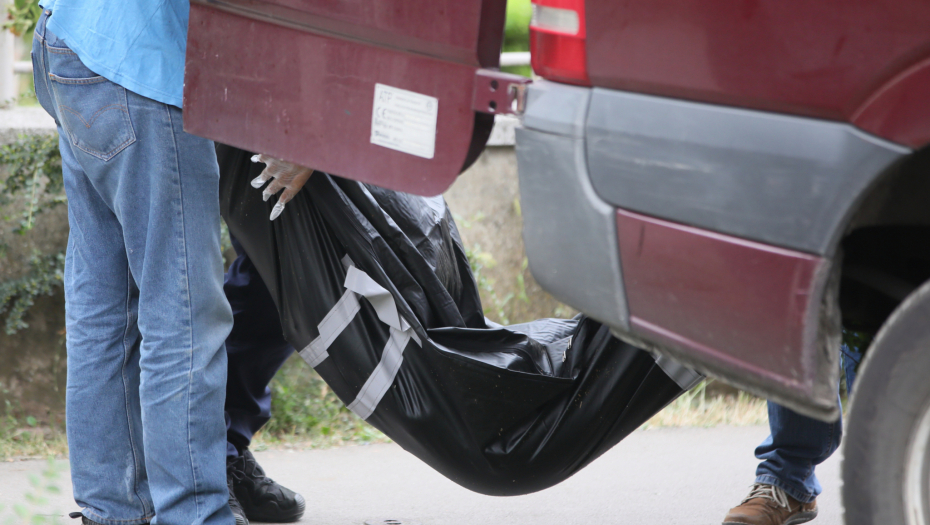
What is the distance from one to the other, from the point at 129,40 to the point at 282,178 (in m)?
0.44

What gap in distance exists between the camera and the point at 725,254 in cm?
132

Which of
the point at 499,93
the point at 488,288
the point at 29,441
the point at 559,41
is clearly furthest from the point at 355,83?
the point at 488,288

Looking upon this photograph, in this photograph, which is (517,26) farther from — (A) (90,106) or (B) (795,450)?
(A) (90,106)

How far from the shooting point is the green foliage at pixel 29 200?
320cm

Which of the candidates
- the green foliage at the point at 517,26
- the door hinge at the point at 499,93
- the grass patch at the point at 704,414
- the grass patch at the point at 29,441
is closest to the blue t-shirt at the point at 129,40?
the door hinge at the point at 499,93

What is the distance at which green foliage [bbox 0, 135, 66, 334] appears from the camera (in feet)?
10.5

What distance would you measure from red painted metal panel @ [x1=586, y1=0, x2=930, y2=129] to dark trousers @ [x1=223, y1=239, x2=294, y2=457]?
1397 mm

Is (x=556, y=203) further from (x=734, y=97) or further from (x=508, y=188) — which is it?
(x=508, y=188)

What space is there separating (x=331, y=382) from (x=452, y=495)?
0.93 metres

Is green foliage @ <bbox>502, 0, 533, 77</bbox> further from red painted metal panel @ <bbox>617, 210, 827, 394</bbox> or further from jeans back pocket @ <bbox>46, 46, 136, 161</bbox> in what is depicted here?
red painted metal panel @ <bbox>617, 210, 827, 394</bbox>

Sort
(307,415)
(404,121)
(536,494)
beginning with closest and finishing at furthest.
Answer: (404,121) → (536,494) → (307,415)

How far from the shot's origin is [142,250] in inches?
80.0

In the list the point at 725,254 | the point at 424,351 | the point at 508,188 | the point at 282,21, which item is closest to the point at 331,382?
the point at 424,351

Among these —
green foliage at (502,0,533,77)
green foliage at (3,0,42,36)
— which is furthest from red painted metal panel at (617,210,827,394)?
green foliage at (502,0,533,77)
